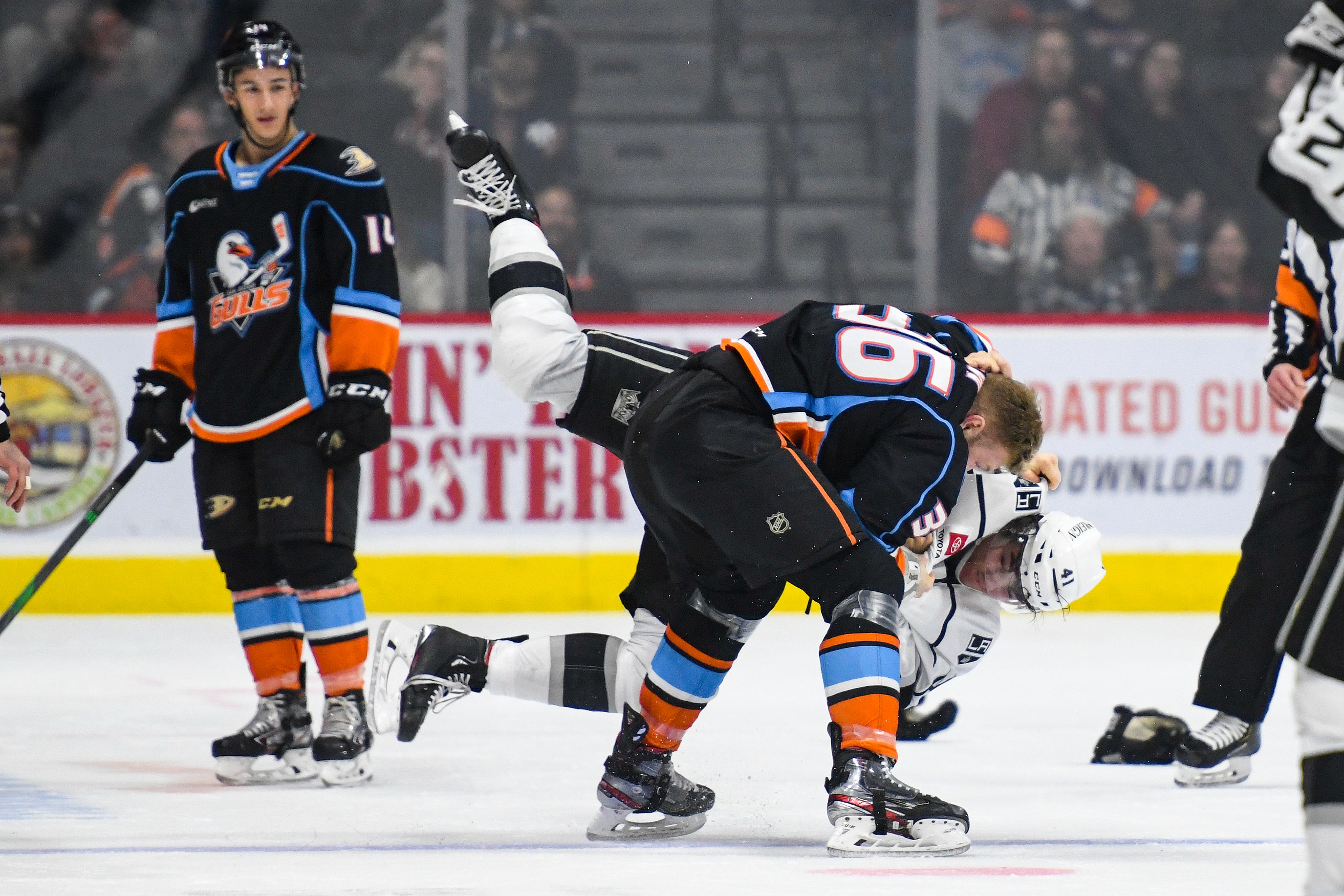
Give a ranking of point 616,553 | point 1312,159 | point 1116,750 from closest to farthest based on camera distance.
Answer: point 1312,159
point 1116,750
point 616,553

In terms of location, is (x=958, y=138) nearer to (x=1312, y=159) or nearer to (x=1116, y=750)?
(x=1116, y=750)

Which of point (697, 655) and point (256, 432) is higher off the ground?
point (256, 432)

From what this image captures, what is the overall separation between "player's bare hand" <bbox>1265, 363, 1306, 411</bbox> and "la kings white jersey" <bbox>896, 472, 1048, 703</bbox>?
446 millimetres

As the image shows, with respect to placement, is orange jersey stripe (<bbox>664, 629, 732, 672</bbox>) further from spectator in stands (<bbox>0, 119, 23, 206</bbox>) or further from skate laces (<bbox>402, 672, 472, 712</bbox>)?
spectator in stands (<bbox>0, 119, 23, 206</bbox>)

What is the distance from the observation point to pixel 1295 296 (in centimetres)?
321

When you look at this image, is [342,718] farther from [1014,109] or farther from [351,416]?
[1014,109]

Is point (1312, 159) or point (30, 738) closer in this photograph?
point (1312, 159)

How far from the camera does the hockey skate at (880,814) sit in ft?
8.25

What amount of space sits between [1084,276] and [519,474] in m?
1.95

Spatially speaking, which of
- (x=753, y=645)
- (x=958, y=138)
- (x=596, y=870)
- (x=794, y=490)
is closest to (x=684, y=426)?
(x=794, y=490)

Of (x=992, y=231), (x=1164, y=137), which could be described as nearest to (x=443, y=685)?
(x=992, y=231)

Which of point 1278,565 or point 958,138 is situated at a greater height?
point 958,138

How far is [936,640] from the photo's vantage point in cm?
317

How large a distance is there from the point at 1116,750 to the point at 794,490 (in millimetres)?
1253
